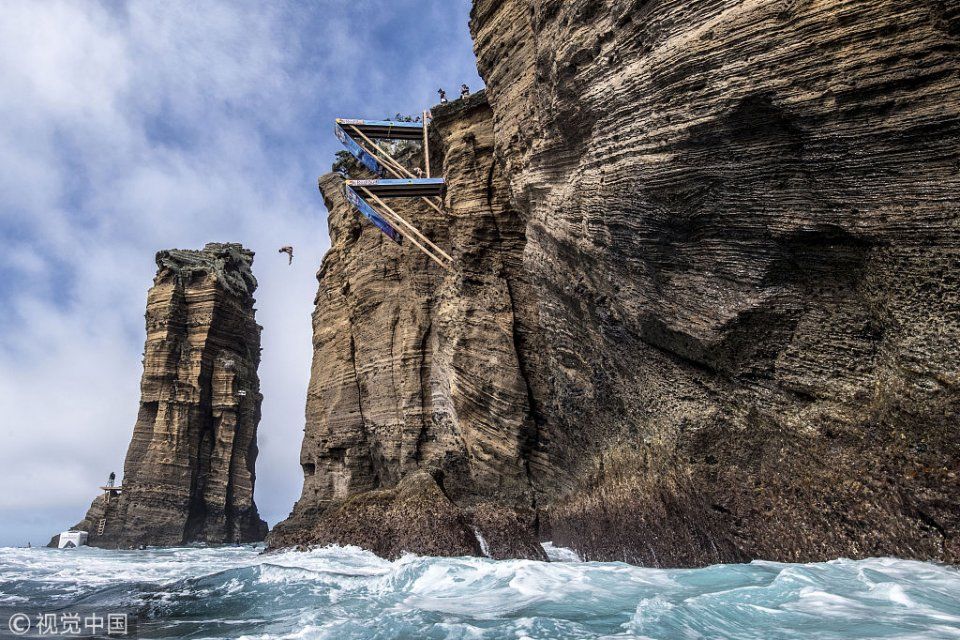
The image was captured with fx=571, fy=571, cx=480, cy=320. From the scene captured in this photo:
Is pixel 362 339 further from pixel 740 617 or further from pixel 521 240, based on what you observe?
pixel 740 617

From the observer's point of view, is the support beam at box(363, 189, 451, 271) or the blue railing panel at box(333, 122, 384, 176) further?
the blue railing panel at box(333, 122, 384, 176)

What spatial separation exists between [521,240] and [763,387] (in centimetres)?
786

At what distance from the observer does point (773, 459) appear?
272 inches

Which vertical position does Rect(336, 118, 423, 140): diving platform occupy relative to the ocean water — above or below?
above

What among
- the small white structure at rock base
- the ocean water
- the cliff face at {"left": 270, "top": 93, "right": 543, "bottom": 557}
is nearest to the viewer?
the ocean water

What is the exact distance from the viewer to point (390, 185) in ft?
56.5

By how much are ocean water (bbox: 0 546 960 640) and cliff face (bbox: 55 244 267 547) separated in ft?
96.0

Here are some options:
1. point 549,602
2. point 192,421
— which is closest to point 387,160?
point 549,602

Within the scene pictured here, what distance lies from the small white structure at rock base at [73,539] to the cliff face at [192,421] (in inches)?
17.0

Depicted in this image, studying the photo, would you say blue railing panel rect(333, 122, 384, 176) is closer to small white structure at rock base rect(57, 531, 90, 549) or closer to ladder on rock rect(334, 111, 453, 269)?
ladder on rock rect(334, 111, 453, 269)

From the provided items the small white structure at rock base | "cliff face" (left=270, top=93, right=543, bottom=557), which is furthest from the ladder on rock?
the small white structure at rock base

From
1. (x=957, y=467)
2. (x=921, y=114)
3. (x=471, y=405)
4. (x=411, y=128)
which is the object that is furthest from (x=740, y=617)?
(x=411, y=128)

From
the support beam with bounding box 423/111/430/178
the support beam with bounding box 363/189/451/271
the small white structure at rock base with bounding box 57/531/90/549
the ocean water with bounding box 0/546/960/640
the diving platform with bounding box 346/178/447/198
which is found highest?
the support beam with bounding box 423/111/430/178

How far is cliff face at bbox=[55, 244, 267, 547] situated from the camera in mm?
35781
